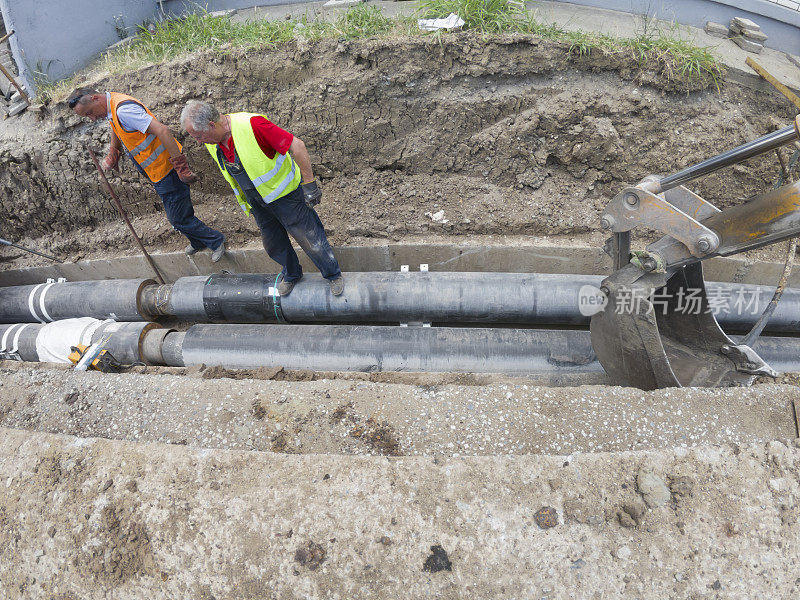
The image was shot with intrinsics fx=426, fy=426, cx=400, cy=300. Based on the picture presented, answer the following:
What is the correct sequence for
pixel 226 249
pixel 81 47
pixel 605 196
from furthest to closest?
1. pixel 81 47
2. pixel 226 249
3. pixel 605 196

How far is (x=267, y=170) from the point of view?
10.1ft

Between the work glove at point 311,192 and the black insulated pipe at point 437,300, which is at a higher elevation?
the work glove at point 311,192

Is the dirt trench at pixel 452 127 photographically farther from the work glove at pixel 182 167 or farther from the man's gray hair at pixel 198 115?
the man's gray hair at pixel 198 115

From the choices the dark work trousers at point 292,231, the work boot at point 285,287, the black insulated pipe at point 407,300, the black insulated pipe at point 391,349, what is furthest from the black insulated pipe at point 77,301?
the dark work trousers at point 292,231

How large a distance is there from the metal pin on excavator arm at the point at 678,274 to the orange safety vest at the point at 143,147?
151 inches

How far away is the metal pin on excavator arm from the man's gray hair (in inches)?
99.1

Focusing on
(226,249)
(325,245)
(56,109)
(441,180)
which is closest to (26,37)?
(56,109)

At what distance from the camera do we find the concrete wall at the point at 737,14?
15.4 feet

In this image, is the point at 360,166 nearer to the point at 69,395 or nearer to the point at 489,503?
the point at 69,395

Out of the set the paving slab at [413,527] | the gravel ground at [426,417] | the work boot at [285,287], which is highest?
the paving slab at [413,527]

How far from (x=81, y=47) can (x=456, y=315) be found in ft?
19.5

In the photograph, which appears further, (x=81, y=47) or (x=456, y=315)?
(x=81, y=47)

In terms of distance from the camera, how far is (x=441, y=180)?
4633mm

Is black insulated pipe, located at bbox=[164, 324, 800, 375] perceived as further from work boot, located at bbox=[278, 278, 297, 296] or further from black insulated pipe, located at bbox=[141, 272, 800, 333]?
work boot, located at bbox=[278, 278, 297, 296]
